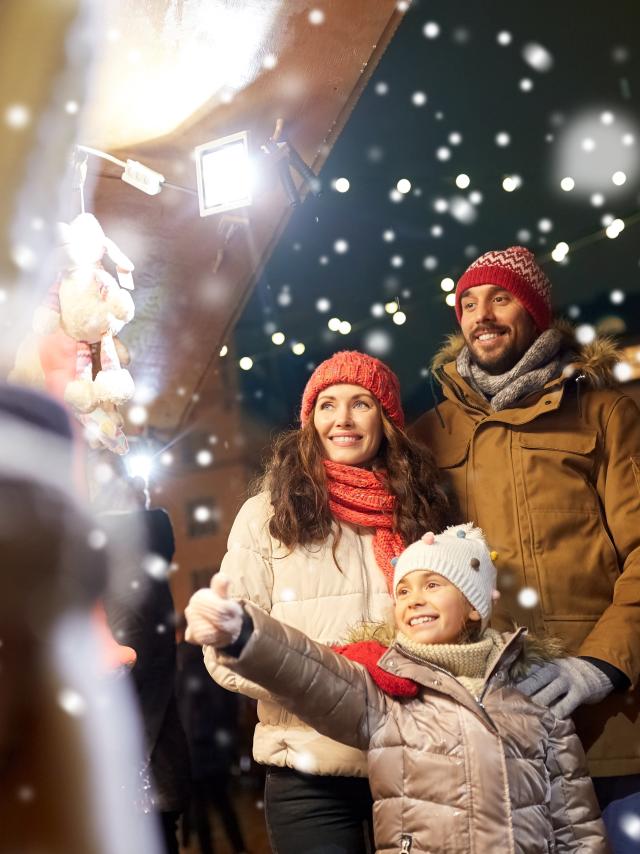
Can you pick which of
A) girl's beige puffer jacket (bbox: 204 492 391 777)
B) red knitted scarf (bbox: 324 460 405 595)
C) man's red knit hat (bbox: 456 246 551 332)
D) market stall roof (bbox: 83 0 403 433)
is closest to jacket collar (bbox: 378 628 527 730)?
girl's beige puffer jacket (bbox: 204 492 391 777)

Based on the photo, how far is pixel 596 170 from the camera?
174 inches

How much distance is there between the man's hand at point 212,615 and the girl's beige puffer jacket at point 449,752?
0.10 m

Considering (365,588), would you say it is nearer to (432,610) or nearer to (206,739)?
(432,610)

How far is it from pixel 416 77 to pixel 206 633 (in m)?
5.17

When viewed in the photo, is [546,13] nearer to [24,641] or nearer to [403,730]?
[403,730]

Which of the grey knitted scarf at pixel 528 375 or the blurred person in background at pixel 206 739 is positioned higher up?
the grey knitted scarf at pixel 528 375

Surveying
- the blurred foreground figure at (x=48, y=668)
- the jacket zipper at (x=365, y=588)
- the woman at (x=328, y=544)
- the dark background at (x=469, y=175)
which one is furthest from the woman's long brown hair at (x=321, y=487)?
the dark background at (x=469, y=175)

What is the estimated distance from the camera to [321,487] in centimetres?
224

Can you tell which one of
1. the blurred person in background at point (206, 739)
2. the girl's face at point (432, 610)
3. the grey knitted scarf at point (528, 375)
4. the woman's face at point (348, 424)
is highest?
the grey knitted scarf at point (528, 375)

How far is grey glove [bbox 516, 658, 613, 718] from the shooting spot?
1977 millimetres

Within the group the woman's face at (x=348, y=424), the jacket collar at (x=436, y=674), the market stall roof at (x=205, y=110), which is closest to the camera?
the jacket collar at (x=436, y=674)

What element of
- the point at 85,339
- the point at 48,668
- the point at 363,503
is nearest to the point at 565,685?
the point at 363,503

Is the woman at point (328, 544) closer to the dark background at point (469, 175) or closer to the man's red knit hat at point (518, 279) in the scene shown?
the man's red knit hat at point (518, 279)

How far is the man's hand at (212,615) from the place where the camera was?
1.57 m
